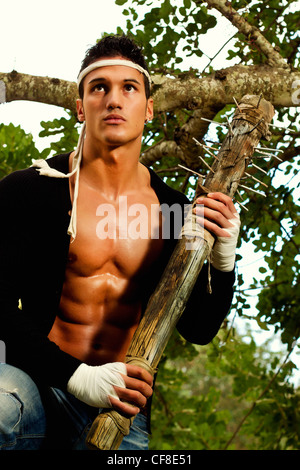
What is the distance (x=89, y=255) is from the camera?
3139 mm

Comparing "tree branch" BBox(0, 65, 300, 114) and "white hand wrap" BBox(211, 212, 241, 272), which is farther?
"tree branch" BBox(0, 65, 300, 114)

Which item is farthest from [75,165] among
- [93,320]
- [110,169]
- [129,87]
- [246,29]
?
[246,29]

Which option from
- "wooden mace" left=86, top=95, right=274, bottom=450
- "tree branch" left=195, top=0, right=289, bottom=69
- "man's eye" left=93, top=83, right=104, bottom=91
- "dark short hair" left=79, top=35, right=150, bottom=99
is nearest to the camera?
"wooden mace" left=86, top=95, right=274, bottom=450

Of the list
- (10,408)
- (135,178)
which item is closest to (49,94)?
(135,178)

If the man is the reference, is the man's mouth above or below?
above

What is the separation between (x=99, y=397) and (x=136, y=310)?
31.1 inches

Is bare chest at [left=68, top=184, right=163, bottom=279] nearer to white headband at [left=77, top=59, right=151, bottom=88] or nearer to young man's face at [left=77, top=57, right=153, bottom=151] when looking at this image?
young man's face at [left=77, top=57, right=153, bottom=151]

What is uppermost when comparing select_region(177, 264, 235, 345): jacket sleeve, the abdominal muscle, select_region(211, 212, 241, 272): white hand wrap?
select_region(211, 212, 241, 272): white hand wrap

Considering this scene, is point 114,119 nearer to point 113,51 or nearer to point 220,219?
point 113,51

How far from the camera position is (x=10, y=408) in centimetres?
251

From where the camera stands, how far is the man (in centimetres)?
277

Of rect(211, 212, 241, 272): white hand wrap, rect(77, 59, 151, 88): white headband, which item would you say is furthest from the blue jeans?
rect(77, 59, 151, 88): white headband

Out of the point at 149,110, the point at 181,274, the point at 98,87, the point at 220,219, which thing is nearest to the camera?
the point at 181,274

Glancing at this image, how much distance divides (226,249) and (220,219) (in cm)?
16
